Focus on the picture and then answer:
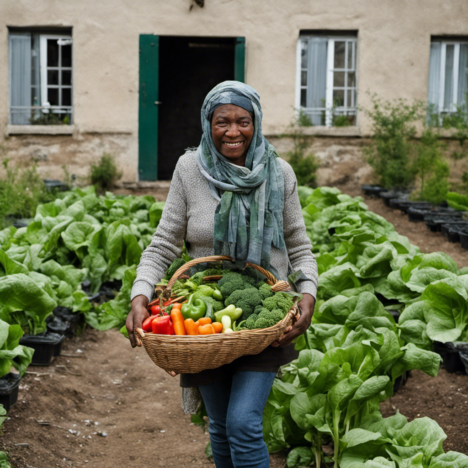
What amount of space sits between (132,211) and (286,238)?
547 centimetres

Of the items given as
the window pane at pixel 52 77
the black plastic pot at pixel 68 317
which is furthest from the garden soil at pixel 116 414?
the window pane at pixel 52 77

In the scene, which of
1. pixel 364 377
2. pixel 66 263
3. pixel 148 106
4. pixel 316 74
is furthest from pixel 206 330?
pixel 316 74

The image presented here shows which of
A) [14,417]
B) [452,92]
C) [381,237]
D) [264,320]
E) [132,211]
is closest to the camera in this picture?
[264,320]

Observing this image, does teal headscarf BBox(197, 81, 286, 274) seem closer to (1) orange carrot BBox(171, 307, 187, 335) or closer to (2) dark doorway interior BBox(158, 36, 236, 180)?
(1) orange carrot BBox(171, 307, 187, 335)

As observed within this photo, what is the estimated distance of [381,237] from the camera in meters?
5.35

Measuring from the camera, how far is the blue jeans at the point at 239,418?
231 cm

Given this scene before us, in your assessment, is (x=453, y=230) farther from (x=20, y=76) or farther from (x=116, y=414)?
(x=20, y=76)

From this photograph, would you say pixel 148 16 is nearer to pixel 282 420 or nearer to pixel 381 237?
pixel 381 237

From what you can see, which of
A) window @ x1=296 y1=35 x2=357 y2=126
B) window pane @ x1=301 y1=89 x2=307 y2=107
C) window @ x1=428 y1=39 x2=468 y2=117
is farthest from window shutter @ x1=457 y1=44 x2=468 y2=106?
window pane @ x1=301 y1=89 x2=307 y2=107

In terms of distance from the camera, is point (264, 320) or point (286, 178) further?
point (286, 178)

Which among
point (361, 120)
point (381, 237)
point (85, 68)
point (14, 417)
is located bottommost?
point (14, 417)

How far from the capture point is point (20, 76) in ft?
35.3

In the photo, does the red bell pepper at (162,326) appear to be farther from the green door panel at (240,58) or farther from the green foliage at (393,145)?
the green door panel at (240,58)

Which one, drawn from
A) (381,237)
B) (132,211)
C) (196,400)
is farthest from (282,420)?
(132,211)
